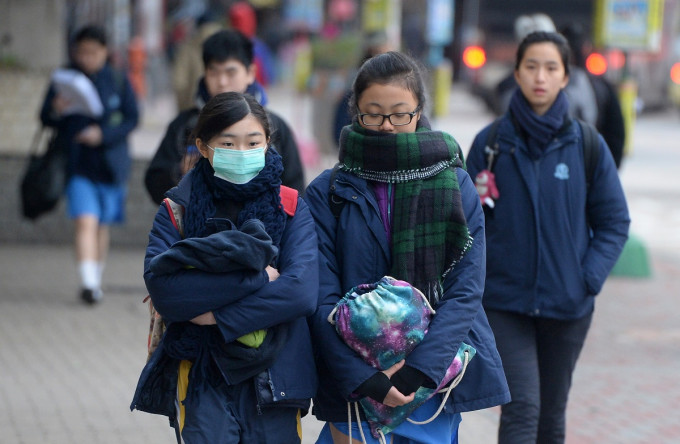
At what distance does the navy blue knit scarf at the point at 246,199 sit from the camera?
3557mm

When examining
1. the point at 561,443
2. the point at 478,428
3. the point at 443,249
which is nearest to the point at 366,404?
the point at 443,249

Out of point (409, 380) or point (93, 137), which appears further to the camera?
point (93, 137)

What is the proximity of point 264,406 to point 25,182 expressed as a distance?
17.3 feet

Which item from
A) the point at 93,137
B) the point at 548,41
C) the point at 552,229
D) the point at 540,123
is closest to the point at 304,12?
the point at 93,137

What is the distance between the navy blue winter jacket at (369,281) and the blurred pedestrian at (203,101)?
1370 mm

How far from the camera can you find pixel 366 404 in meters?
3.57

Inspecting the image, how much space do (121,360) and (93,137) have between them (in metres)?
1.83

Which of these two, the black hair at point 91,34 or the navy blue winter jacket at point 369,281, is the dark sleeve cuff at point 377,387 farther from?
the black hair at point 91,34

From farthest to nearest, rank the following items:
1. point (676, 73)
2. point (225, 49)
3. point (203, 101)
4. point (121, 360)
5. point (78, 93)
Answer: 1. point (676, 73)
2. point (78, 93)
3. point (121, 360)
4. point (203, 101)
5. point (225, 49)

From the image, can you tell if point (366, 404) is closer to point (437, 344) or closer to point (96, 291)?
point (437, 344)

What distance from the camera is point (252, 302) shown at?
3.46 meters

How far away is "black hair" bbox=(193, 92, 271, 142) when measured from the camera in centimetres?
361

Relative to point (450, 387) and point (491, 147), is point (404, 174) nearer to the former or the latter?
point (450, 387)

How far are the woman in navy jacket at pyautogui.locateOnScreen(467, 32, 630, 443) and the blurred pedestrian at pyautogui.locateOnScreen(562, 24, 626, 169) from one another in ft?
6.92
